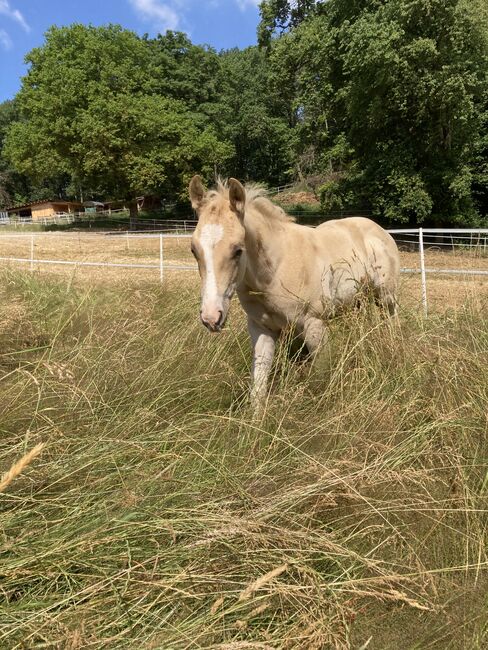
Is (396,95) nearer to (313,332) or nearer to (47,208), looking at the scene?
(313,332)

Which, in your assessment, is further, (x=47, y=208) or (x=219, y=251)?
(x=47, y=208)

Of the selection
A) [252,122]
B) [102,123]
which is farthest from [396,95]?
[252,122]

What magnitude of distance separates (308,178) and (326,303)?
1066 inches

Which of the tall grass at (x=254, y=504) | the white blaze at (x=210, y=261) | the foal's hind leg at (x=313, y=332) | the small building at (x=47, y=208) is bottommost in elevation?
the tall grass at (x=254, y=504)

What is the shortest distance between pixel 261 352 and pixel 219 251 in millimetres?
932

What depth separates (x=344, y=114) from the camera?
2153 centimetres

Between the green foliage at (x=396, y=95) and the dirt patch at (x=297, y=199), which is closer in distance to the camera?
the green foliage at (x=396, y=95)

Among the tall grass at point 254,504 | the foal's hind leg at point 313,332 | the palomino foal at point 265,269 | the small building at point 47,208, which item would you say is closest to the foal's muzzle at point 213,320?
the palomino foal at point 265,269

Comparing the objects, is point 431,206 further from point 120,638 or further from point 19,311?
point 120,638

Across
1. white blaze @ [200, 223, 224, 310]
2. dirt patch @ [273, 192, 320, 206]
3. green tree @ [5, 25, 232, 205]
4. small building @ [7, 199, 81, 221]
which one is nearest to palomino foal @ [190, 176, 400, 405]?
white blaze @ [200, 223, 224, 310]

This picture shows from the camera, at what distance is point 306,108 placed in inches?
866

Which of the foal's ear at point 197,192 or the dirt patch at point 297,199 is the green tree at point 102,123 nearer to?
the dirt patch at point 297,199

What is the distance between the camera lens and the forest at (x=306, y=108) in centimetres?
1620

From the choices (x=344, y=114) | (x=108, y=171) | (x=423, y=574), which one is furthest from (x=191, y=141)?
(x=423, y=574)
